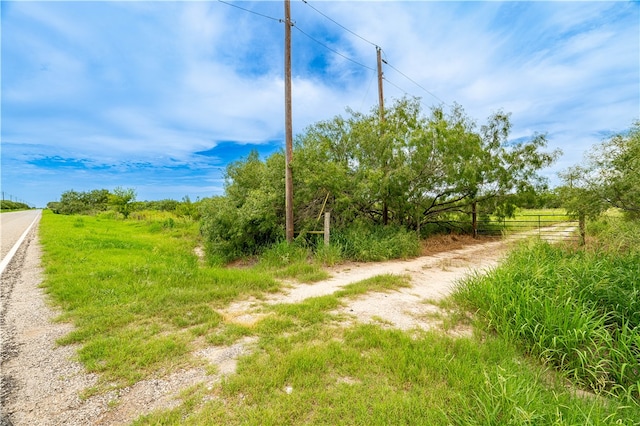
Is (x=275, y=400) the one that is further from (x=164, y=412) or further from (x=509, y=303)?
(x=509, y=303)

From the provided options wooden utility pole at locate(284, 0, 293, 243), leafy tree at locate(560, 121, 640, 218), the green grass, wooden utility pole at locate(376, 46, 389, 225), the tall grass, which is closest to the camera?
the green grass

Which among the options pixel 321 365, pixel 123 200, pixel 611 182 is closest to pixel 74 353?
pixel 321 365

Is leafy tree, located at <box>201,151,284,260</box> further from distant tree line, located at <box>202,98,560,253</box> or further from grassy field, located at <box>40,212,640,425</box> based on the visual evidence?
grassy field, located at <box>40,212,640,425</box>

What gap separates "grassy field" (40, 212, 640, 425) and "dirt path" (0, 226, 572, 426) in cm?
15

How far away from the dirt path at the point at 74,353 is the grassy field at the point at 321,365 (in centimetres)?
15

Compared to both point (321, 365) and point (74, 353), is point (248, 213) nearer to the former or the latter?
point (74, 353)

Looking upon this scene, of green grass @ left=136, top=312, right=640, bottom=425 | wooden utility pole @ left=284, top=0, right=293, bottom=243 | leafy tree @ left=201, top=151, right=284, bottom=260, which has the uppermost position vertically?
wooden utility pole @ left=284, top=0, right=293, bottom=243

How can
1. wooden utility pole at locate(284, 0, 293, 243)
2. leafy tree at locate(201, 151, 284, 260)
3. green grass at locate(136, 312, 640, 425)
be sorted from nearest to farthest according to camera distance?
green grass at locate(136, 312, 640, 425) < wooden utility pole at locate(284, 0, 293, 243) < leafy tree at locate(201, 151, 284, 260)

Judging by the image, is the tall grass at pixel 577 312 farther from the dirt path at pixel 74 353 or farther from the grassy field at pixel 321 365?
the dirt path at pixel 74 353

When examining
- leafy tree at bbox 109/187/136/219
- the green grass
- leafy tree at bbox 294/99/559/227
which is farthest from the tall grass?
leafy tree at bbox 109/187/136/219

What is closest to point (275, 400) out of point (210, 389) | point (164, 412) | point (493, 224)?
point (210, 389)

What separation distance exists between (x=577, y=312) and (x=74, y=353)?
5.67m

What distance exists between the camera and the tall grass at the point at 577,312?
2791mm

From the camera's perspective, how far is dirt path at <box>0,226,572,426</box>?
220cm
